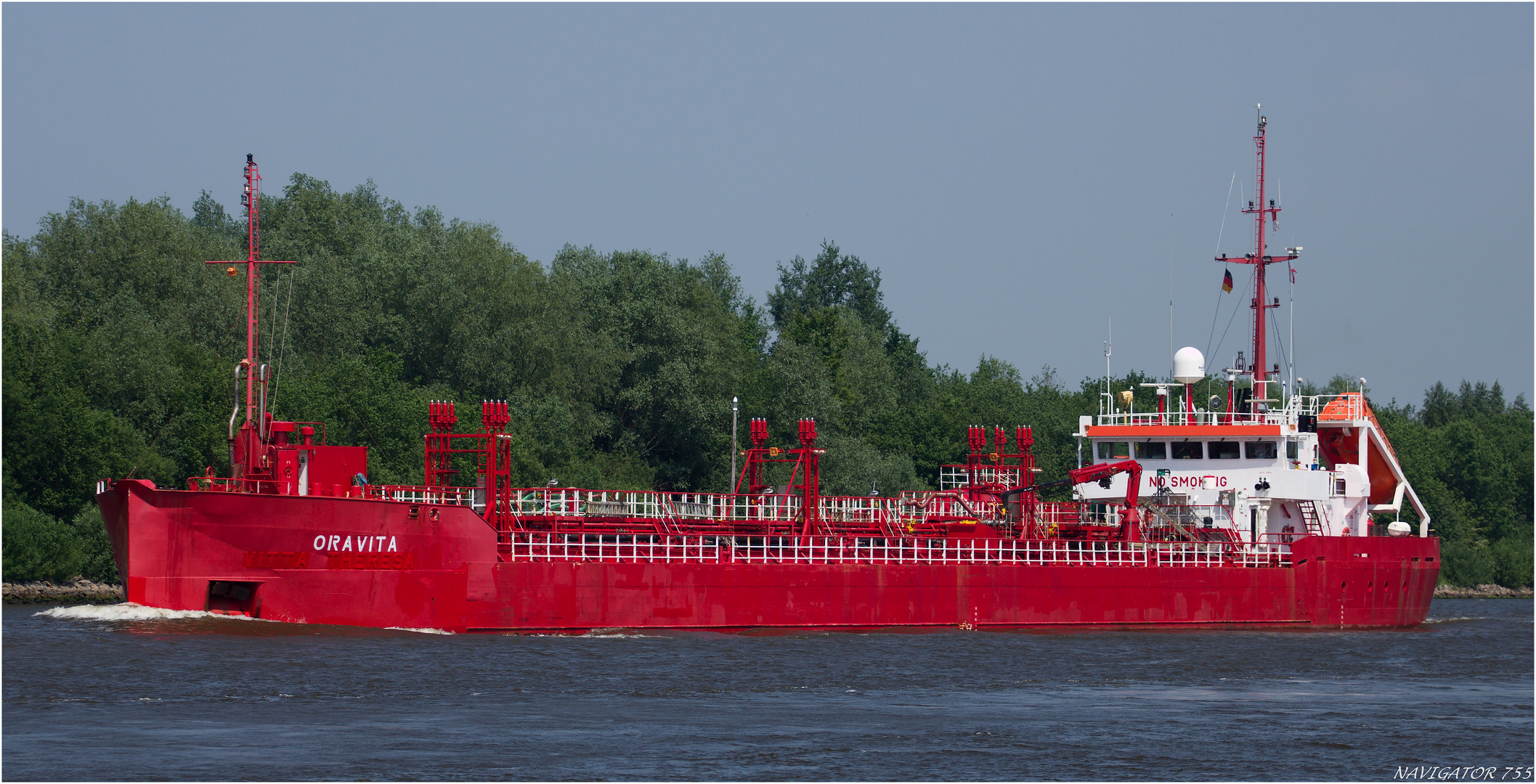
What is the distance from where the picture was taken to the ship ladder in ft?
160

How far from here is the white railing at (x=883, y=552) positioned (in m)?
40.6

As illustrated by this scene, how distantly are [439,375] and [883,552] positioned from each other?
1275 inches

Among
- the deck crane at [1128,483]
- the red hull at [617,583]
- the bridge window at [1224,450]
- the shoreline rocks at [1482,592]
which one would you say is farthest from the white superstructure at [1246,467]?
the shoreline rocks at [1482,592]

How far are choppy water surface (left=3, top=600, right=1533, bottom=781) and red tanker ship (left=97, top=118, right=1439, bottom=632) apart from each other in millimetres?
1239

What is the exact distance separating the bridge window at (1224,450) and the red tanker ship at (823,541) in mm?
49

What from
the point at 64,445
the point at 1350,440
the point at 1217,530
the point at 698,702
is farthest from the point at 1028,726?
the point at 64,445

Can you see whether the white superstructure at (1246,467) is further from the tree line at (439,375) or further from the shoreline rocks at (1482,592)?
the shoreline rocks at (1482,592)

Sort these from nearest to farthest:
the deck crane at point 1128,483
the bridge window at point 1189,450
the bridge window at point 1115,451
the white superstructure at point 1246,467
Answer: the deck crane at point 1128,483
the white superstructure at point 1246,467
the bridge window at point 1189,450
the bridge window at point 1115,451

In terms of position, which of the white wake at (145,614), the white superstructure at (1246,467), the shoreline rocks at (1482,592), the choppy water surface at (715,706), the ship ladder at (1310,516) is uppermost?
the white superstructure at (1246,467)

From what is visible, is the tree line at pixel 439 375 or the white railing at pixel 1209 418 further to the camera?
the tree line at pixel 439 375

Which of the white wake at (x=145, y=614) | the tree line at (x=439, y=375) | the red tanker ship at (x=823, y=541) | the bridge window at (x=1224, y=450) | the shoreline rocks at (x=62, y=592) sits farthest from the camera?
the tree line at (x=439, y=375)

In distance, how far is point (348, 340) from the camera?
231 ft

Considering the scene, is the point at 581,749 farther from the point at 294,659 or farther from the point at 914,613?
the point at 914,613

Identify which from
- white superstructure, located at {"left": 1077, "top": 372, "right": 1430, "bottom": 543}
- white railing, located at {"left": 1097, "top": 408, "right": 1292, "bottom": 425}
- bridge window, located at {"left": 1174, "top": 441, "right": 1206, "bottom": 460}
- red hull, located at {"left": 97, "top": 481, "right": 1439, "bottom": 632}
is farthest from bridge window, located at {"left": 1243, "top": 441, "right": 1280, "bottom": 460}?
red hull, located at {"left": 97, "top": 481, "right": 1439, "bottom": 632}
